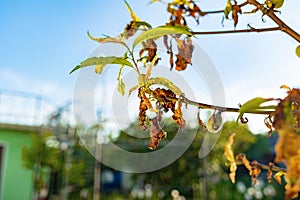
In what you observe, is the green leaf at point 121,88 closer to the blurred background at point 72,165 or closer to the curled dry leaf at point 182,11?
the curled dry leaf at point 182,11

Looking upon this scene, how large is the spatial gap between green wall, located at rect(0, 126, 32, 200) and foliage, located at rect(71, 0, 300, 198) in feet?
27.0

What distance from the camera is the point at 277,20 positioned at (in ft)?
1.02

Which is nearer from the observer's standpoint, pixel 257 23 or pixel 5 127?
pixel 257 23

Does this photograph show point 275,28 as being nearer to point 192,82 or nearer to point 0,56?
point 192,82

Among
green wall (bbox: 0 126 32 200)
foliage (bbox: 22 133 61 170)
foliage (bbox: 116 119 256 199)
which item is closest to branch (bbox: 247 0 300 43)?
foliage (bbox: 116 119 256 199)

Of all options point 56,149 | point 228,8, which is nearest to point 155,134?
point 228,8

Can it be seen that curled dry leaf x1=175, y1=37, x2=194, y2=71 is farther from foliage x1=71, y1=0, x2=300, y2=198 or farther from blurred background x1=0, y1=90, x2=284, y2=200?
blurred background x1=0, y1=90, x2=284, y2=200

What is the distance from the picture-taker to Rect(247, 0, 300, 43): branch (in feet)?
0.98

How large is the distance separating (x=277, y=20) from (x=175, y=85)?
10 centimetres

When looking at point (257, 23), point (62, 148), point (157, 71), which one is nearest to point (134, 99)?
point (157, 71)

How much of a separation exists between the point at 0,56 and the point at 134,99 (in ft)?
22.3

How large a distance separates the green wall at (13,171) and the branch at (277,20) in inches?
326

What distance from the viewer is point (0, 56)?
6.66m

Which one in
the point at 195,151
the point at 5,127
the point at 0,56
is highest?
the point at 0,56
